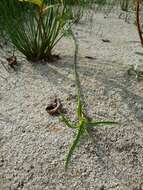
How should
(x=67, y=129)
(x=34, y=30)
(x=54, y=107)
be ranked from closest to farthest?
1. (x=67, y=129)
2. (x=54, y=107)
3. (x=34, y=30)

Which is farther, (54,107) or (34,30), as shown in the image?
(34,30)

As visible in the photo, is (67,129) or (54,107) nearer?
(67,129)

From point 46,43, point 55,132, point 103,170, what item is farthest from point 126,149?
point 46,43

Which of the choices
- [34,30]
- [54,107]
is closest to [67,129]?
[54,107]

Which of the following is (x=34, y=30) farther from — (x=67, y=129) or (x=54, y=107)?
(x=67, y=129)

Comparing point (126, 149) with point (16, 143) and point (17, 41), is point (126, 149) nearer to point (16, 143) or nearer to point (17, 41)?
point (16, 143)

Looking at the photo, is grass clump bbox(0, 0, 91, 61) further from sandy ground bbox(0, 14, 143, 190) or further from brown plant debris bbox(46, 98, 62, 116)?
brown plant debris bbox(46, 98, 62, 116)

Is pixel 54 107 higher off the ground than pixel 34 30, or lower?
lower

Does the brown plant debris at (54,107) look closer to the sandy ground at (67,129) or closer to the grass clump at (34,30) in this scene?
the sandy ground at (67,129)

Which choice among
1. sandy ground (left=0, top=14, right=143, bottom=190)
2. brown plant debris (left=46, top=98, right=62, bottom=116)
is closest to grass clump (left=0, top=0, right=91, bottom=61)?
sandy ground (left=0, top=14, right=143, bottom=190)

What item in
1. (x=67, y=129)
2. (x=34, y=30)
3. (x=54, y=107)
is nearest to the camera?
(x=67, y=129)
